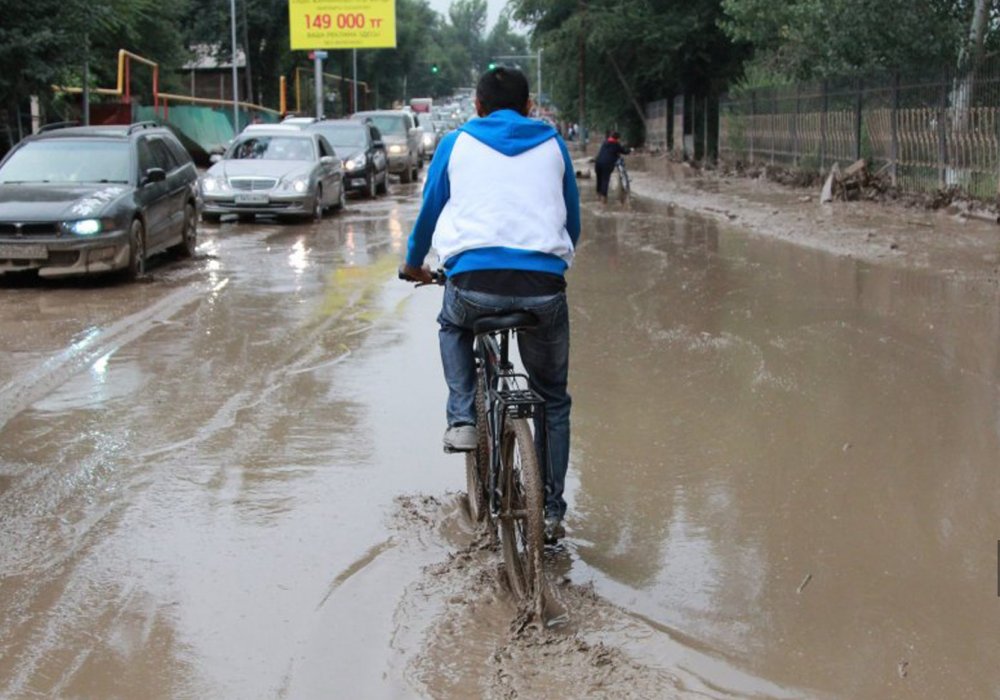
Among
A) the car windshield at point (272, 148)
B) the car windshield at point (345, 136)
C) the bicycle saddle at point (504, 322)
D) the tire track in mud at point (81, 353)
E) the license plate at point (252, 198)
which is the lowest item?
the tire track in mud at point (81, 353)

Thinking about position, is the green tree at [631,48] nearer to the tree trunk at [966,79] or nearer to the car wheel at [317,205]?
the tree trunk at [966,79]

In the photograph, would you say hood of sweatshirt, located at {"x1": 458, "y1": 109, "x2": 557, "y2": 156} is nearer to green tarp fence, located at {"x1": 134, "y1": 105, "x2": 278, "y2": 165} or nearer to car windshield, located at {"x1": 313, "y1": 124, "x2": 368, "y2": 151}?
car windshield, located at {"x1": 313, "y1": 124, "x2": 368, "y2": 151}

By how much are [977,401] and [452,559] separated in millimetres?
4032

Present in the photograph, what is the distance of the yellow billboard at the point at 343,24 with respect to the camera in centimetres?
5553

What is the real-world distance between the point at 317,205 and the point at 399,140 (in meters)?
15.2

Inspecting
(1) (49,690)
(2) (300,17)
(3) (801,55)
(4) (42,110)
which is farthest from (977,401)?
(2) (300,17)

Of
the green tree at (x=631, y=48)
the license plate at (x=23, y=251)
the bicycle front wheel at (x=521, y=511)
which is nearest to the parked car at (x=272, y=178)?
the license plate at (x=23, y=251)

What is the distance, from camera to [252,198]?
2073 cm

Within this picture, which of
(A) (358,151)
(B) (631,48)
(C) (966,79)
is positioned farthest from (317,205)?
(B) (631,48)

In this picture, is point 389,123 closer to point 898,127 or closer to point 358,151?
point 358,151

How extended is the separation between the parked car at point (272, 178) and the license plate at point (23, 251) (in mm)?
8325

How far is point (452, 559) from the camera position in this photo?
5.04 m

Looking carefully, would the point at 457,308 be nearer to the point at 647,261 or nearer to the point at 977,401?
the point at 977,401

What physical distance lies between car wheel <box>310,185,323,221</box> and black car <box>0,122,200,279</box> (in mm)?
5108
